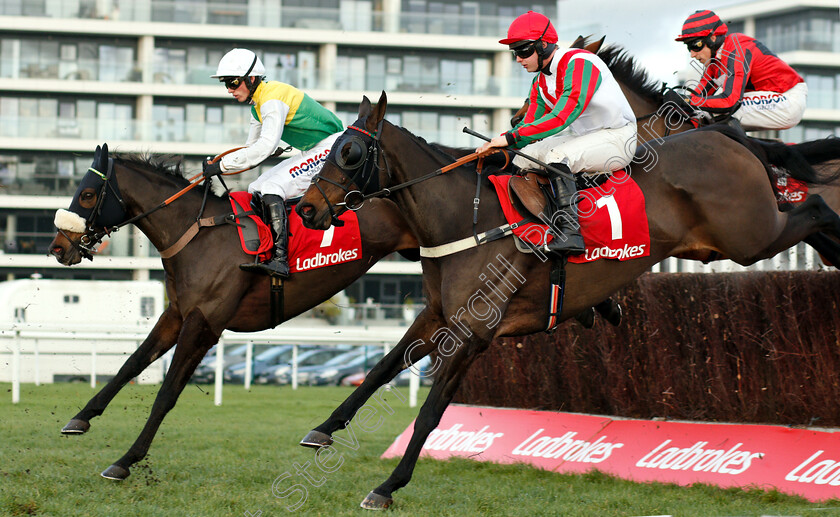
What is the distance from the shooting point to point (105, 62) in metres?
29.5

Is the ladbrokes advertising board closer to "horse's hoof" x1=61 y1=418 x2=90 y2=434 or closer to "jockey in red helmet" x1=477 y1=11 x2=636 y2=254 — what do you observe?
"jockey in red helmet" x1=477 y1=11 x2=636 y2=254

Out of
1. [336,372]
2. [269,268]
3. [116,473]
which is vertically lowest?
[336,372]

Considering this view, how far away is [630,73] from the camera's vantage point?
6188 mm

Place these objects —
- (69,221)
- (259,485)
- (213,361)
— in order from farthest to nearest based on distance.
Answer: (213,361) < (69,221) < (259,485)

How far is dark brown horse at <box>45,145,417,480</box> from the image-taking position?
17.6 ft

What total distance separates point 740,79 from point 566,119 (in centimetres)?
148

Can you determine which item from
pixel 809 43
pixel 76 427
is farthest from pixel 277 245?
pixel 809 43

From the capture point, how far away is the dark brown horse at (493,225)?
4.43m

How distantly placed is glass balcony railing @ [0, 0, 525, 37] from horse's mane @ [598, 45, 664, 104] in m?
25.2

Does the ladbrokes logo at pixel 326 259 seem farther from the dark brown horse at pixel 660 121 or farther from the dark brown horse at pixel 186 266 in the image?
the dark brown horse at pixel 660 121

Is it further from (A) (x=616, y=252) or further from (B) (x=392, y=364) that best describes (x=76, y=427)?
(A) (x=616, y=252)

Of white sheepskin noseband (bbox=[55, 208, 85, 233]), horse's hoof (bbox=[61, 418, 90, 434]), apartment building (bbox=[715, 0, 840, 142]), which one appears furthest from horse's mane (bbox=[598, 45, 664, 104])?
apartment building (bbox=[715, 0, 840, 142])

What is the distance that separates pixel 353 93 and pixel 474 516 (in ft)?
85.7

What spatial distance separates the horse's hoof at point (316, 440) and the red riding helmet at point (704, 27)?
3146 millimetres
